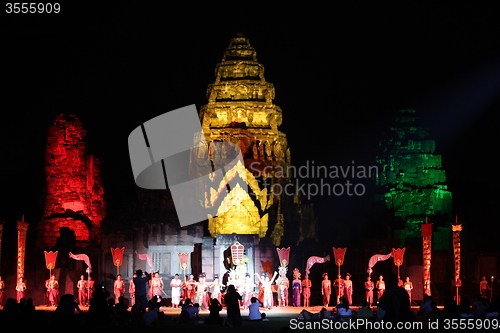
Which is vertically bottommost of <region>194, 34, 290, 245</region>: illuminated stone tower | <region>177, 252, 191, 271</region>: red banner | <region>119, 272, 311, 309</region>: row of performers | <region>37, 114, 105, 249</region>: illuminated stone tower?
<region>119, 272, 311, 309</region>: row of performers

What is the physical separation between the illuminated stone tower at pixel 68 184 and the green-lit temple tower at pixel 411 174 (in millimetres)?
18231

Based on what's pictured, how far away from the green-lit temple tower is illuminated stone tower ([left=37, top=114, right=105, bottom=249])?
18231mm

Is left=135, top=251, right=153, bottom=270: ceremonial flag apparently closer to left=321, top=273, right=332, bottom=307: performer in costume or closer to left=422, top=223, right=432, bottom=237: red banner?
left=321, top=273, right=332, bottom=307: performer in costume

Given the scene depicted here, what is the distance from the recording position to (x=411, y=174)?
5762 cm

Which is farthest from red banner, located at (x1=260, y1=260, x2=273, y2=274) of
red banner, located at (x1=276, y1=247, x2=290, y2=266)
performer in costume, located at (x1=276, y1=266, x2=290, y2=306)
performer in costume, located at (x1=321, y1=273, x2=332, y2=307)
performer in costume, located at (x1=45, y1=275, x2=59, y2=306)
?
performer in costume, located at (x1=45, y1=275, x2=59, y2=306)

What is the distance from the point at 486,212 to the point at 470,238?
12.5 feet

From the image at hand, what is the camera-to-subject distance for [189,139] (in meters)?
53.6

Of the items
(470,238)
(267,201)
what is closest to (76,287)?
(267,201)

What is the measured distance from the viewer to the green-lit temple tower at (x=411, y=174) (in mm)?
56719

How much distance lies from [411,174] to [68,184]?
20.9 m

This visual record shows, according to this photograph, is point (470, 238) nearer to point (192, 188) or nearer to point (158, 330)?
point (192, 188)

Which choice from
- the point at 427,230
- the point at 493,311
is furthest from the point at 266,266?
the point at 493,311

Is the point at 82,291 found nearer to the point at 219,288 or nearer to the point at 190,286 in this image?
the point at 190,286

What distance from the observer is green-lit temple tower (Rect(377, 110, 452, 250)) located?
56719 millimetres
